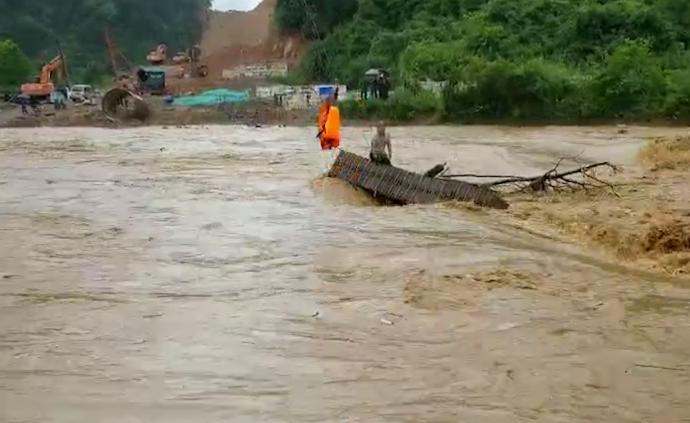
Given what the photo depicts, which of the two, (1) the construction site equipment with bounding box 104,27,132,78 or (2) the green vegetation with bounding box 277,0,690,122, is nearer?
(2) the green vegetation with bounding box 277,0,690,122

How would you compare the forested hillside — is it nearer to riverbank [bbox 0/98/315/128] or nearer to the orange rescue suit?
riverbank [bbox 0/98/315/128]

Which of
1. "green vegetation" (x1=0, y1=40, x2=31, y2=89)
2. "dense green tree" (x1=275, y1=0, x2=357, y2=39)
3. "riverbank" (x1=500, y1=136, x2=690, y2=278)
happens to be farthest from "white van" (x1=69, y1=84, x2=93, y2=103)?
"riverbank" (x1=500, y1=136, x2=690, y2=278)

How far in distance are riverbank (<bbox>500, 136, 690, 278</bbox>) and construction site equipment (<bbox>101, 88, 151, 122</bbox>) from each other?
27198 millimetres

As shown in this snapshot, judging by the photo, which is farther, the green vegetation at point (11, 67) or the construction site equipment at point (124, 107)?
the green vegetation at point (11, 67)

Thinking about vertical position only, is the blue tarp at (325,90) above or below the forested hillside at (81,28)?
below

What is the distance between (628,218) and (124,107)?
32.1 metres

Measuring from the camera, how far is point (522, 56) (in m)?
43.0

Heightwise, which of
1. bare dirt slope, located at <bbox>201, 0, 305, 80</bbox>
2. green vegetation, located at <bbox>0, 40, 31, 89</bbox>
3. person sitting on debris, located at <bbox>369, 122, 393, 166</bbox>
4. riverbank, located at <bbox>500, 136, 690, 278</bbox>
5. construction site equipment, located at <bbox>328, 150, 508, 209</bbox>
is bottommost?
riverbank, located at <bbox>500, 136, 690, 278</bbox>

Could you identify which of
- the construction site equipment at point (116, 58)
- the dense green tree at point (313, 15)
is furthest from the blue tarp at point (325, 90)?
the construction site equipment at point (116, 58)

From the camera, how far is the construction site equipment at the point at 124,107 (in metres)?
41.7

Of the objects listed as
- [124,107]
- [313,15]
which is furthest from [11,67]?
[124,107]

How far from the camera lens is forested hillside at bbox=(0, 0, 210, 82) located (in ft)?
235

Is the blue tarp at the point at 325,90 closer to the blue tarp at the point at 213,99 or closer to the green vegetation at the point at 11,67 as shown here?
the blue tarp at the point at 213,99

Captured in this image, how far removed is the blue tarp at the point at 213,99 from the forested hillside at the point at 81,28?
21.0 meters
